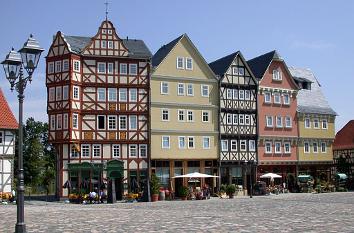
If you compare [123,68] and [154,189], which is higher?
[123,68]

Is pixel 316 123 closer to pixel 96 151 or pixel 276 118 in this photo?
pixel 276 118

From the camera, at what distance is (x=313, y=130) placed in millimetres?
→ 64938

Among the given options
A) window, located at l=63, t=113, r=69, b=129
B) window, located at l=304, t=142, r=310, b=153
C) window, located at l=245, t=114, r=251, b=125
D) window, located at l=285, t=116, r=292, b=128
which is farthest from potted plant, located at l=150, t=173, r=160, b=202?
window, located at l=304, t=142, r=310, b=153

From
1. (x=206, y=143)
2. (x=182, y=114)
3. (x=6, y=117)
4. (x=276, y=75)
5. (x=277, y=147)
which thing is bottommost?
(x=277, y=147)

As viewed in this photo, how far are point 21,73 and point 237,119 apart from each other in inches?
1718

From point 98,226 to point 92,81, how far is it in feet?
108

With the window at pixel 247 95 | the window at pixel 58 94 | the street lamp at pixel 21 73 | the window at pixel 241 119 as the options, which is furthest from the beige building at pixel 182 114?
the street lamp at pixel 21 73

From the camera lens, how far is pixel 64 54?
5059cm

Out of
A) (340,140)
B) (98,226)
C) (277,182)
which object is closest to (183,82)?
(277,182)

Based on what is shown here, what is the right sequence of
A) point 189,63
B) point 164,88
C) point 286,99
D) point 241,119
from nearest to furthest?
point 164,88, point 189,63, point 241,119, point 286,99

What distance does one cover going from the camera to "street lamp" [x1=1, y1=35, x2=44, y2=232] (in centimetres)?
1608

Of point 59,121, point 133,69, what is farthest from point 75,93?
point 133,69

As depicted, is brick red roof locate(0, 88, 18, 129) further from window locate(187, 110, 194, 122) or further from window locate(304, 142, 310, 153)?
window locate(304, 142, 310, 153)

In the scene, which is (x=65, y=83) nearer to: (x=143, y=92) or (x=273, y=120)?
(x=143, y=92)
